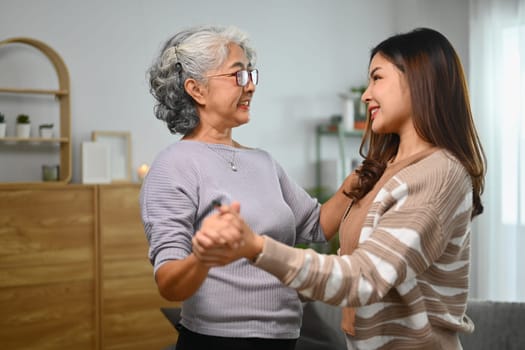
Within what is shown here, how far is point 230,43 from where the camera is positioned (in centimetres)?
171

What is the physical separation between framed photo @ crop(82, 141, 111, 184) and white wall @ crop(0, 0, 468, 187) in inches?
7.8

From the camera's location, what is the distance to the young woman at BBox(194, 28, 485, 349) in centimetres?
118

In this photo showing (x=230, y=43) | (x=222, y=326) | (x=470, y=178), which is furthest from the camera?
(x=230, y=43)

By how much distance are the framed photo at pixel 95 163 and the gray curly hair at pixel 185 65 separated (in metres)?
2.45

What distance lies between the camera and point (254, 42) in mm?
4938

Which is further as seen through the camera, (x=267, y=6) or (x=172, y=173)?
(x=267, y=6)

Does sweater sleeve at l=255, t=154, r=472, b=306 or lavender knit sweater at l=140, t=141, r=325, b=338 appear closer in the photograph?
sweater sleeve at l=255, t=154, r=472, b=306

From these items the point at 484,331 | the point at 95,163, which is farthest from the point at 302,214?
the point at 95,163

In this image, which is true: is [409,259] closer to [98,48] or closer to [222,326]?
[222,326]

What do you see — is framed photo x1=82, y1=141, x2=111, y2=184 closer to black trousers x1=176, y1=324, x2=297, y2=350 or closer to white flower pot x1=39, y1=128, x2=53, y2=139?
white flower pot x1=39, y1=128, x2=53, y2=139

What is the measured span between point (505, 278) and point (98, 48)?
3.40 meters

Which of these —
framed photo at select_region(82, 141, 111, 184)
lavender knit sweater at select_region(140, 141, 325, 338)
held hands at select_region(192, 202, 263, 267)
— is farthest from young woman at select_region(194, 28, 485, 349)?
framed photo at select_region(82, 141, 111, 184)

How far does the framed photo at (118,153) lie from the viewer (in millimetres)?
4273

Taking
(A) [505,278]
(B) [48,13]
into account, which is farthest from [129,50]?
(A) [505,278]
